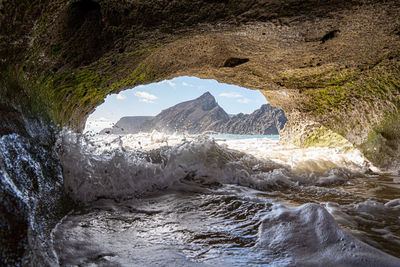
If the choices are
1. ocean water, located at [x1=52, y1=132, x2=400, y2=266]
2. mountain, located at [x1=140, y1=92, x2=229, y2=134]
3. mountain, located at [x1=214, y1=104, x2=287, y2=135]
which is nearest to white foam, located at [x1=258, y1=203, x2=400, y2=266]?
ocean water, located at [x1=52, y1=132, x2=400, y2=266]

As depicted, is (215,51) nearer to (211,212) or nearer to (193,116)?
(211,212)

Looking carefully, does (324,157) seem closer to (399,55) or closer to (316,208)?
(399,55)

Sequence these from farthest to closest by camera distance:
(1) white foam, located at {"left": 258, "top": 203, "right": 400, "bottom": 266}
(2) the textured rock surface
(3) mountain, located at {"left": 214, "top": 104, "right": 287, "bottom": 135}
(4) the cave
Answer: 1. (3) mountain, located at {"left": 214, "top": 104, "right": 287, "bottom": 135}
2. (2) the textured rock surface
3. (4) the cave
4. (1) white foam, located at {"left": 258, "top": 203, "right": 400, "bottom": 266}

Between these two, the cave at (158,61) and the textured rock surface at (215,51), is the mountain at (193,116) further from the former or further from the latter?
the cave at (158,61)

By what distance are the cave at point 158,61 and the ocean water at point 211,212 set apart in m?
0.16

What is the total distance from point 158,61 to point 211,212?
7.63 ft

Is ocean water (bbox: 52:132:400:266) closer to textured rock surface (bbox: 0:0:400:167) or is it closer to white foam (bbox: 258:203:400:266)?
white foam (bbox: 258:203:400:266)

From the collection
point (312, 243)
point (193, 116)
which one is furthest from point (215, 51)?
point (193, 116)

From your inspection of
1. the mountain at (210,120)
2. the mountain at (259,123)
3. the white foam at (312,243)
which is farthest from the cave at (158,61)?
the mountain at (259,123)

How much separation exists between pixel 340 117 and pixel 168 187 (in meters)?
4.08

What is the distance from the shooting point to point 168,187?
2938 millimetres

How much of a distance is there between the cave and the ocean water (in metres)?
0.16

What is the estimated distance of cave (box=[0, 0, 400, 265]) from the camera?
1.56m

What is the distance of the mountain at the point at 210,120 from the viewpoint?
6938 centimetres
